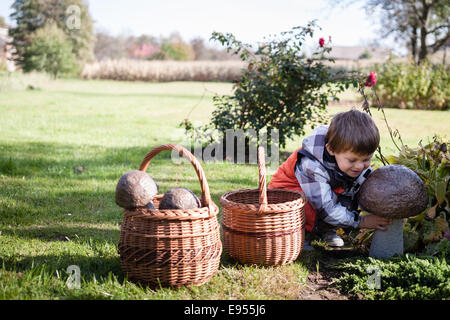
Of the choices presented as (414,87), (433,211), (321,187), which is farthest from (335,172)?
(414,87)

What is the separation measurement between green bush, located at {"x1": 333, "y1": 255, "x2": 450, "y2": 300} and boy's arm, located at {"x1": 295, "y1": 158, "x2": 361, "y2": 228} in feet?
1.35

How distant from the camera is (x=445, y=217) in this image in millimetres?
3098

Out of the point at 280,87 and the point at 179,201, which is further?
the point at 280,87

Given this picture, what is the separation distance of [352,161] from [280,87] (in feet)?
10.9

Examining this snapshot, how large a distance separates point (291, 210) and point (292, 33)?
4.03 metres

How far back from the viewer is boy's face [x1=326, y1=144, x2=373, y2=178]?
294 centimetres

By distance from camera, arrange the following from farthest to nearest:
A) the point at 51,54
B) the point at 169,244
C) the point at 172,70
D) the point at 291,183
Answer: the point at 51,54
the point at 172,70
the point at 291,183
the point at 169,244

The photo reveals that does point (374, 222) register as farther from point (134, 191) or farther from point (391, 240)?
point (134, 191)

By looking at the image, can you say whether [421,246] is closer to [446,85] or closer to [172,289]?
[172,289]

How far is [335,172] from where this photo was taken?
314cm

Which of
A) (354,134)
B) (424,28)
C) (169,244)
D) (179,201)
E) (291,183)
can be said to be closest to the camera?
(169,244)

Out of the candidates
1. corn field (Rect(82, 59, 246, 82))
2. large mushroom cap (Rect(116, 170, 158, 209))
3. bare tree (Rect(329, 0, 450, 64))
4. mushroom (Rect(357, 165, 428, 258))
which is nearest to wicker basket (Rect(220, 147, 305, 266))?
mushroom (Rect(357, 165, 428, 258))

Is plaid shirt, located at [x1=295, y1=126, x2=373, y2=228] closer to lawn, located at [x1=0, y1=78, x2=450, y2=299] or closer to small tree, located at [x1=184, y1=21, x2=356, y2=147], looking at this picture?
lawn, located at [x1=0, y1=78, x2=450, y2=299]
